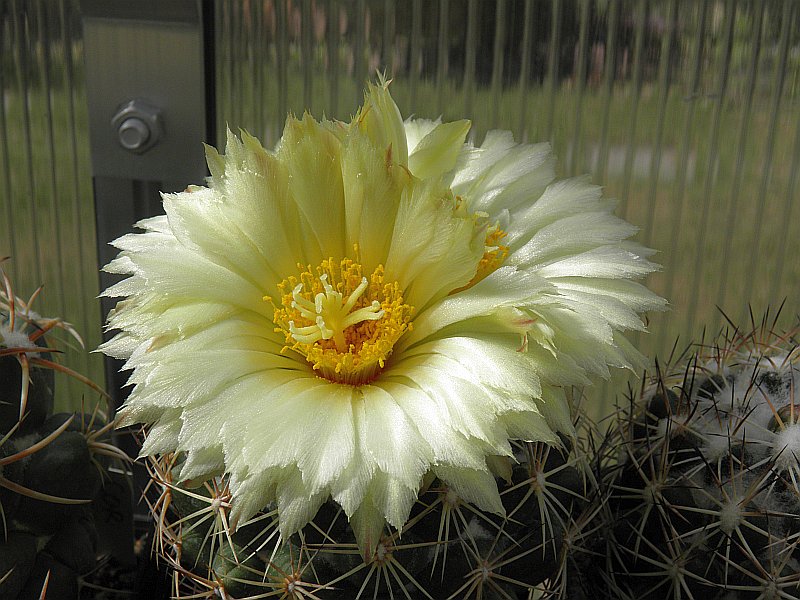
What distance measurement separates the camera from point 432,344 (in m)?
0.37

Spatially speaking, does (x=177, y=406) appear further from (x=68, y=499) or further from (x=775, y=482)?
(x=775, y=482)

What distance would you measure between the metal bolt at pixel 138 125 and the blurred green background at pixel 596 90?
0.05 metres

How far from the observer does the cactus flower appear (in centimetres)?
33

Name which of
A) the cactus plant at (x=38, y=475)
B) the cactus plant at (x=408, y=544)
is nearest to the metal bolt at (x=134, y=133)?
the cactus plant at (x=38, y=475)

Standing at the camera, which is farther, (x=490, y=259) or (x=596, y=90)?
(x=596, y=90)

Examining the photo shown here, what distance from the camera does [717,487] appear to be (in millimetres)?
410

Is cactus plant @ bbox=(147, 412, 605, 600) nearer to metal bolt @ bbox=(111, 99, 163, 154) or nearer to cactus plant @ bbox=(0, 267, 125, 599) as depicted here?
cactus plant @ bbox=(0, 267, 125, 599)

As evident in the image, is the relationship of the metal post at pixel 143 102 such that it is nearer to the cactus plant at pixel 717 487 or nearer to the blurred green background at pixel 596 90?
the blurred green background at pixel 596 90

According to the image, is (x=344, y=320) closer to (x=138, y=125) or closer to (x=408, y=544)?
(x=408, y=544)

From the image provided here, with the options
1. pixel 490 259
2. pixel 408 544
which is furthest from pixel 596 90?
pixel 408 544

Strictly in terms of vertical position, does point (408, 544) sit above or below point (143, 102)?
below

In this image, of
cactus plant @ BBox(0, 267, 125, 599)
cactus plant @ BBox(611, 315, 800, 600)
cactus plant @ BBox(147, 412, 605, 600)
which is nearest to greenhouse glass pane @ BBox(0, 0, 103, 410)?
cactus plant @ BBox(0, 267, 125, 599)

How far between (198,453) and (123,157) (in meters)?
0.33

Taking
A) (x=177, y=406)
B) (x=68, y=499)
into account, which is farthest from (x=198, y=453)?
(x=68, y=499)
